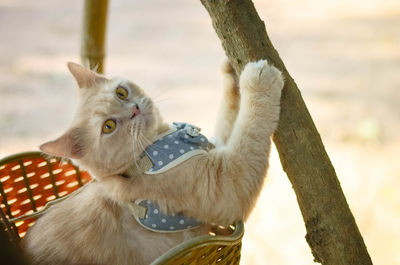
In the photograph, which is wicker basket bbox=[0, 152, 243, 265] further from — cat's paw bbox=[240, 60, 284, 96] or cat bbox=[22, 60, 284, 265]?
cat's paw bbox=[240, 60, 284, 96]

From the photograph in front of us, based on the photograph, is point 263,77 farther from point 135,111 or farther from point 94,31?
point 94,31

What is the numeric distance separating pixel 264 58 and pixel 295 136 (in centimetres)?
21

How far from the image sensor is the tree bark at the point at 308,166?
1.15 m

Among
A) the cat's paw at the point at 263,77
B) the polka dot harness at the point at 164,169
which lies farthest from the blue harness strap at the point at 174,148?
the cat's paw at the point at 263,77

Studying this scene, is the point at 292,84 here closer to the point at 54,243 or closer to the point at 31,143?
the point at 54,243

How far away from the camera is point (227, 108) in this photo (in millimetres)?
1436

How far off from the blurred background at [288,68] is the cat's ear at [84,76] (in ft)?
1.82

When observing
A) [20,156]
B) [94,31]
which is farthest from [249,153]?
[94,31]

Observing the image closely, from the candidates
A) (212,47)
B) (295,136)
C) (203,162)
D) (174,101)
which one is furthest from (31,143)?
(295,136)

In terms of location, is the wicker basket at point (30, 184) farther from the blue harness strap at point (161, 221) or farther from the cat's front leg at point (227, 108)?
the cat's front leg at point (227, 108)

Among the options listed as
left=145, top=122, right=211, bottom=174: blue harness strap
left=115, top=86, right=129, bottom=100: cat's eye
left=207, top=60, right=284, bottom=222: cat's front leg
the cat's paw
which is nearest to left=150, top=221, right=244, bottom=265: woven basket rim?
left=207, top=60, right=284, bottom=222: cat's front leg

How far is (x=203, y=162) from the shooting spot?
1208 millimetres

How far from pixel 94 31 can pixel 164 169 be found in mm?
890

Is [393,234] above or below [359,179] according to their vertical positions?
below
